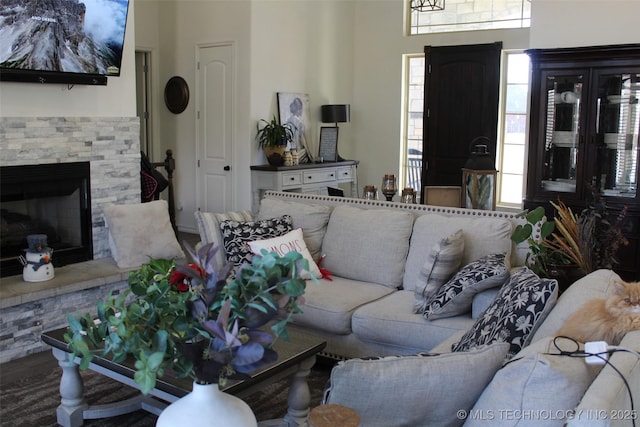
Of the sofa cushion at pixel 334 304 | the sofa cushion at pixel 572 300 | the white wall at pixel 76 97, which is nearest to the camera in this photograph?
the sofa cushion at pixel 572 300

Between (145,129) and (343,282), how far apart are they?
14.1ft

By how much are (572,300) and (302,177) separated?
16.2 feet

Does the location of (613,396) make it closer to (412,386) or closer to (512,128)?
(412,386)

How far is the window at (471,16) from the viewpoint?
7.09 meters

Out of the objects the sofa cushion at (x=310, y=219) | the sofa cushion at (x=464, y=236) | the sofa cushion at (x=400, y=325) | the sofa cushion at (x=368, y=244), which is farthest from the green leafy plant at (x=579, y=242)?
the sofa cushion at (x=310, y=219)

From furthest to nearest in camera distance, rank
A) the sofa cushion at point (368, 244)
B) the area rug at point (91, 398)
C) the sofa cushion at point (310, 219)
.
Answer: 1. the sofa cushion at point (310, 219)
2. the sofa cushion at point (368, 244)
3. the area rug at point (91, 398)

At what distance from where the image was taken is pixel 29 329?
3.89 m

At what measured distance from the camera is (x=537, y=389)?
1.44m

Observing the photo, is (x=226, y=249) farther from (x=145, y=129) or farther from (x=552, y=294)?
(x=145, y=129)

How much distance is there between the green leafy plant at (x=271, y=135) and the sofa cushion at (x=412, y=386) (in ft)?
17.0

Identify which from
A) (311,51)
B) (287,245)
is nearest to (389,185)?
(287,245)

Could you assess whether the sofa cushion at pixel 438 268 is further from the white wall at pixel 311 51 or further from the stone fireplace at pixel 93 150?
the white wall at pixel 311 51

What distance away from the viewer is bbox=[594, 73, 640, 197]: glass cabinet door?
4984 mm
